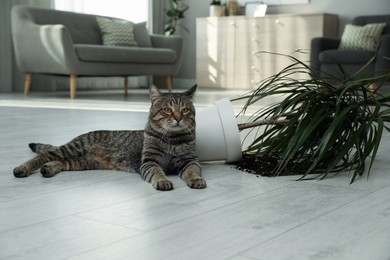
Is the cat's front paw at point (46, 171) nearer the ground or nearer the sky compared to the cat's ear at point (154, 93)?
nearer the ground

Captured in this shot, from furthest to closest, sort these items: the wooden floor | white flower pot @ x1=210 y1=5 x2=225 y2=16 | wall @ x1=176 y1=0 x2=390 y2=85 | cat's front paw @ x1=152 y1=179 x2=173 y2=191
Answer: white flower pot @ x1=210 y1=5 x2=225 y2=16, wall @ x1=176 y1=0 x2=390 y2=85, cat's front paw @ x1=152 y1=179 x2=173 y2=191, the wooden floor

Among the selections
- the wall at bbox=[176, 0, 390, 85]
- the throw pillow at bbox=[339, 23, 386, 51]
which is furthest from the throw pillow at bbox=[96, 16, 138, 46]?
the throw pillow at bbox=[339, 23, 386, 51]

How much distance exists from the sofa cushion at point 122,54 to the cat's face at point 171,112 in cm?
385

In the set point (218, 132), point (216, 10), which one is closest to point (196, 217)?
point (218, 132)

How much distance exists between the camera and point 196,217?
1306 millimetres

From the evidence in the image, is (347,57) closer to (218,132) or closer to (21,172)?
(218,132)

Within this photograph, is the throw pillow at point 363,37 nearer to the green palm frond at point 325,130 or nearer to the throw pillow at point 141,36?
the throw pillow at point 141,36

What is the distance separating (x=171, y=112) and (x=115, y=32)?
4715mm

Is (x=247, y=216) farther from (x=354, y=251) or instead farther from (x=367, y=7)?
(x=367, y=7)

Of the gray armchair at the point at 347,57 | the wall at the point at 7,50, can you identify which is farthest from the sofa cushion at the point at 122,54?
the gray armchair at the point at 347,57

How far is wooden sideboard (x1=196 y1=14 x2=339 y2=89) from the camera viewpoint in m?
7.10

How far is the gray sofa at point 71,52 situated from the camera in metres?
5.41

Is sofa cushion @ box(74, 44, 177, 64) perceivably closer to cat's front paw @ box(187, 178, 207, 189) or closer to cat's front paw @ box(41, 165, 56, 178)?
cat's front paw @ box(41, 165, 56, 178)

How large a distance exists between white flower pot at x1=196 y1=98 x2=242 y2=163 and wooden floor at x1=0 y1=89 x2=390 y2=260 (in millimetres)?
75
